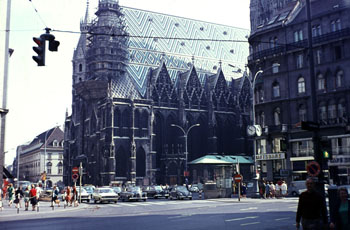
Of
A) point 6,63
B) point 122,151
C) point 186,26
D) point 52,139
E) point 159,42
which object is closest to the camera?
point 6,63

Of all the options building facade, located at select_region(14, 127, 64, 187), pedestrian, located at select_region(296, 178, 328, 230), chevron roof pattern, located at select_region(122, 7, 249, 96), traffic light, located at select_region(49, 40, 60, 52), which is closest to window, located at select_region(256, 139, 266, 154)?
chevron roof pattern, located at select_region(122, 7, 249, 96)

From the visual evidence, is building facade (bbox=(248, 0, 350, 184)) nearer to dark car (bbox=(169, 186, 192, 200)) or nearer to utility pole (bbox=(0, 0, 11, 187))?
dark car (bbox=(169, 186, 192, 200))

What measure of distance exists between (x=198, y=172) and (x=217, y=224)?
193 feet

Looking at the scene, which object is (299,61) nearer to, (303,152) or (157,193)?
(303,152)

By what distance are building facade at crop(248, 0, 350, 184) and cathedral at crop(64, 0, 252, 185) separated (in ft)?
49.1

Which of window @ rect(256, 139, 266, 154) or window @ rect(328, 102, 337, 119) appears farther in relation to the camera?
window @ rect(256, 139, 266, 154)

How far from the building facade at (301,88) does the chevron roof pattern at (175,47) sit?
29.8m

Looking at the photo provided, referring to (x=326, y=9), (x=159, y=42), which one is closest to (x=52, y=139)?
(x=159, y=42)

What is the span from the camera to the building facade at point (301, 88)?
43.5 metres

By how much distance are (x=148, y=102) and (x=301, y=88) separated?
31.8m

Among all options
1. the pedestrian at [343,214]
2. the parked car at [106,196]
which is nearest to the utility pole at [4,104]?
the parked car at [106,196]

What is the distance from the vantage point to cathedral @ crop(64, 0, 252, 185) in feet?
229

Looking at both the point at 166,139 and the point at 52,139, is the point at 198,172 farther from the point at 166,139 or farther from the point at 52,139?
the point at 52,139

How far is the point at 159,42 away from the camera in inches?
3435
